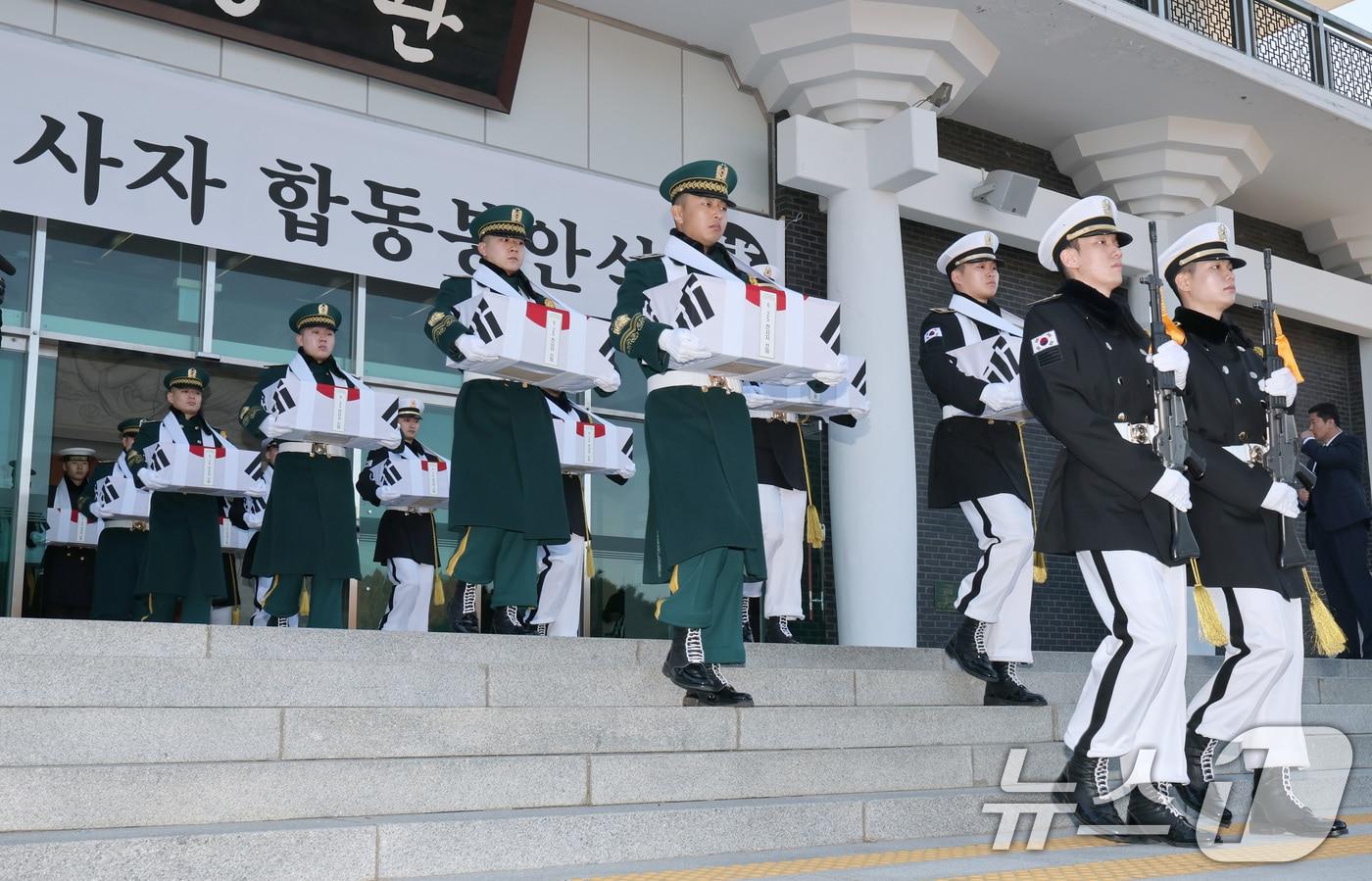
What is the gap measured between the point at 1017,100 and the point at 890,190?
7.69 ft

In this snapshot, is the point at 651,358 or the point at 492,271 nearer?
the point at 651,358

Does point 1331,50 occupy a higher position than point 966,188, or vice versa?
point 1331,50

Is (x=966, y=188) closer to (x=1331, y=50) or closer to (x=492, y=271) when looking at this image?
(x=1331, y=50)

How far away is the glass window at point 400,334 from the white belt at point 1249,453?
664 centimetres

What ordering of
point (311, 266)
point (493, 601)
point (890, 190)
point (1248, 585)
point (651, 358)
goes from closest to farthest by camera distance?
1. point (1248, 585)
2. point (651, 358)
3. point (493, 601)
4. point (311, 266)
5. point (890, 190)

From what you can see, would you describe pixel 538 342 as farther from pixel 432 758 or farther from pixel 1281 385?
pixel 1281 385

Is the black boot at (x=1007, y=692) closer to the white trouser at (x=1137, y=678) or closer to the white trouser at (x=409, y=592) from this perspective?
the white trouser at (x=1137, y=678)

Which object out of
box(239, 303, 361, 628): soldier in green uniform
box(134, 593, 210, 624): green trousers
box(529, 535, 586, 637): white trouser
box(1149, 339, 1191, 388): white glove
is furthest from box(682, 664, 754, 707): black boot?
box(134, 593, 210, 624): green trousers

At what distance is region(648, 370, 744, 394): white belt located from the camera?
5.36 meters

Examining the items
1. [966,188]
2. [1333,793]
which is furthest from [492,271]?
[966,188]

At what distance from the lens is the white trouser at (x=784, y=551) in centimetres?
709

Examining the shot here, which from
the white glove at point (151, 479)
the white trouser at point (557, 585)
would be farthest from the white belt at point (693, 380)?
the white glove at point (151, 479)

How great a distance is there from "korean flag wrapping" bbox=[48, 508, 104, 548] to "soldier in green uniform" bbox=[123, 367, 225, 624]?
132 cm

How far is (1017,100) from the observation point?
12.7m
